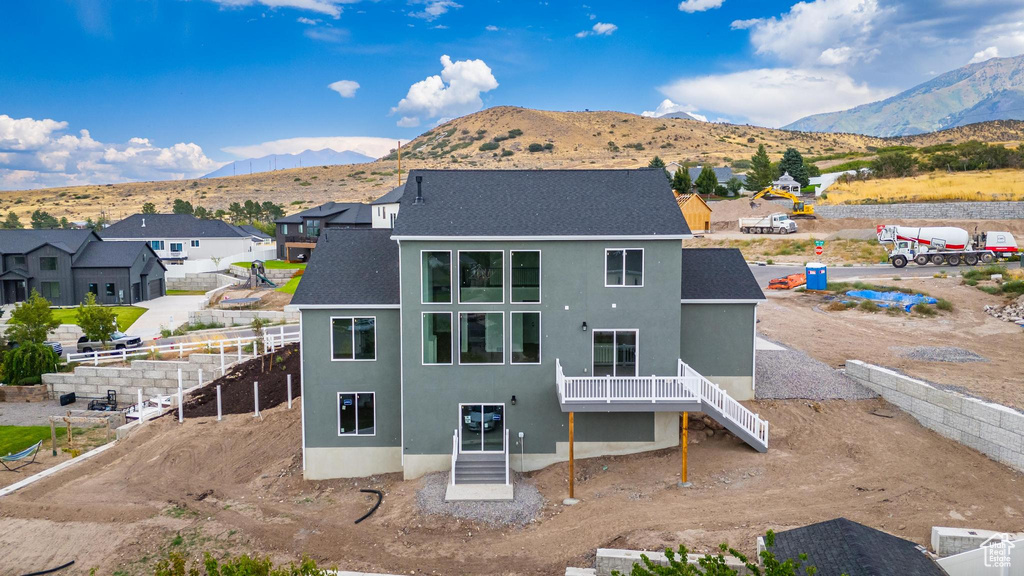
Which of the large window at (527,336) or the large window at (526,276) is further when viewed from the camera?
the large window at (527,336)

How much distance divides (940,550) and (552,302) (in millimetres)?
10537

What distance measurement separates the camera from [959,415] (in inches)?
694

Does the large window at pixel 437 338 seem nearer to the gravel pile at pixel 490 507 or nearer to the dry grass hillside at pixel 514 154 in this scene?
the gravel pile at pixel 490 507

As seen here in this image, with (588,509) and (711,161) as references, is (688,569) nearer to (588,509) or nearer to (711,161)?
(588,509)

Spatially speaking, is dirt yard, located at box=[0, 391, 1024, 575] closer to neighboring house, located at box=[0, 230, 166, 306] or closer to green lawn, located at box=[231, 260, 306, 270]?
neighboring house, located at box=[0, 230, 166, 306]

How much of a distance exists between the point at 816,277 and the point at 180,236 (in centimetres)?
6240

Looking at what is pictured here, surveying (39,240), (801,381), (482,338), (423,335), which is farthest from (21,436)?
(801,381)

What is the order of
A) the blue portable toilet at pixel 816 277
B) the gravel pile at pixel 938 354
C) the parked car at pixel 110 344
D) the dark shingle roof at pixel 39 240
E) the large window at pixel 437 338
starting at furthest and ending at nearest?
the dark shingle roof at pixel 39 240
the blue portable toilet at pixel 816 277
the parked car at pixel 110 344
the gravel pile at pixel 938 354
the large window at pixel 437 338

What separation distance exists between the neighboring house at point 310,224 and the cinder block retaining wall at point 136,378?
99.7 ft

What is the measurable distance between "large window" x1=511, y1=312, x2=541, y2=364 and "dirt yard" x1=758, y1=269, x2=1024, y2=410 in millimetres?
13571

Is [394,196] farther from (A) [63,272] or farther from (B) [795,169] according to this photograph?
(B) [795,169]

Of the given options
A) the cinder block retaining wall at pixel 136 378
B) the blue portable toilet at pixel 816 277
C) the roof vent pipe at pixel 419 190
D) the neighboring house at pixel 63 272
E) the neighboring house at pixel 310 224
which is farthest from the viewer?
the neighboring house at pixel 310 224

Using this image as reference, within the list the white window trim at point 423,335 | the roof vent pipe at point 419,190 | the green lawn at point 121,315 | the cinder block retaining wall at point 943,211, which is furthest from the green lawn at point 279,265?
the cinder block retaining wall at point 943,211

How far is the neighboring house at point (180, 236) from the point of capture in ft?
215
